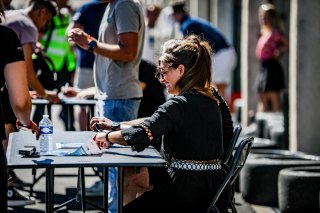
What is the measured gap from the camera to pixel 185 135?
19.5ft

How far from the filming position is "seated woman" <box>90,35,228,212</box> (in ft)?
19.3

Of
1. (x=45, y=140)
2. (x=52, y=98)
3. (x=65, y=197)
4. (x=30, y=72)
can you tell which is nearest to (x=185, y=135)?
(x=45, y=140)

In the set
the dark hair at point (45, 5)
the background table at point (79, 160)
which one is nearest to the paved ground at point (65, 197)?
the dark hair at point (45, 5)

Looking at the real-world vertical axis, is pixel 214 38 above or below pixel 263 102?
above

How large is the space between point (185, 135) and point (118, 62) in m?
1.88

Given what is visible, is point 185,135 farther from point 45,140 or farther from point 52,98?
point 52,98

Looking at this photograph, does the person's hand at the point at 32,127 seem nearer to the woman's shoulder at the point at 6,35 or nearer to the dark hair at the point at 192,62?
the woman's shoulder at the point at 6,35

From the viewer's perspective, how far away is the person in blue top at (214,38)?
41.3ft

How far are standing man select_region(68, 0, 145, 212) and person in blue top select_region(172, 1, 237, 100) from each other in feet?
13.8

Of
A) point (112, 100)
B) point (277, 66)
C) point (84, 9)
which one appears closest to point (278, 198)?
point (112, 100)

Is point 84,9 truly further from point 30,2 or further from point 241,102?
point 241,102

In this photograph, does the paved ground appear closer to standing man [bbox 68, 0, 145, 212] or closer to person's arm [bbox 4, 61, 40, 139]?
standing man [bbox 68, 0, 145, 212]

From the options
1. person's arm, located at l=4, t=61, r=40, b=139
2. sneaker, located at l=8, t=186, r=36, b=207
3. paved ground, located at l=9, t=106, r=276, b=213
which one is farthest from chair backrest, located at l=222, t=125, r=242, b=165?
sneaker, located at l=8, t=186, r=36, b=207

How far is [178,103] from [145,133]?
309mm
